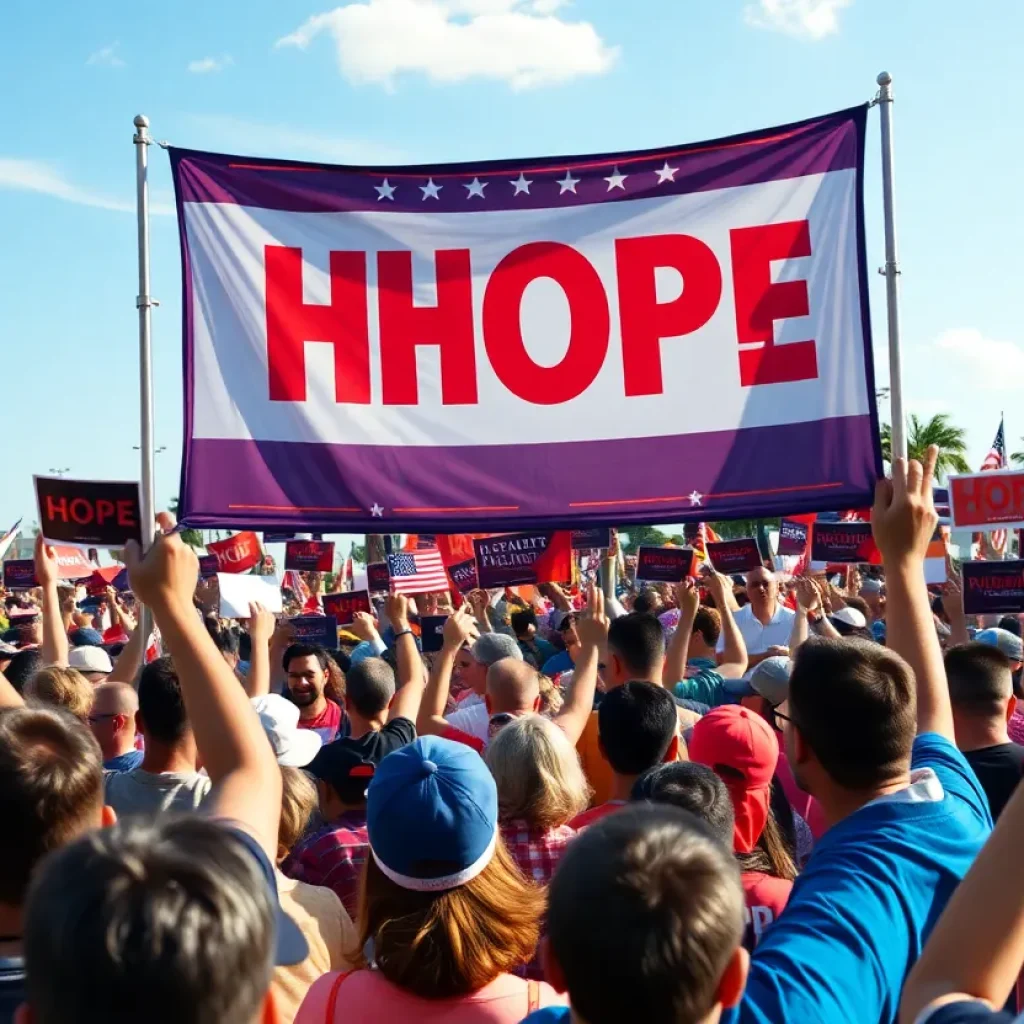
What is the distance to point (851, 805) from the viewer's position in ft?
9.29

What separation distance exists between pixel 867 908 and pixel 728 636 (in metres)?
5.53

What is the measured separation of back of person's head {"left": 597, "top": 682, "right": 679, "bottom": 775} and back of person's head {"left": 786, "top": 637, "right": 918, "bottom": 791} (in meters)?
1.56

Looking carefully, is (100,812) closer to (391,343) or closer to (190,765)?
(190,765)

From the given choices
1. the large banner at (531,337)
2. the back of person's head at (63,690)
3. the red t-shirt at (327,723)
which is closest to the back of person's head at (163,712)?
the back of person's head at (63,690)

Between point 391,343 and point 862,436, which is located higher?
point 391,343

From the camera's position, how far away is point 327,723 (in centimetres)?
756

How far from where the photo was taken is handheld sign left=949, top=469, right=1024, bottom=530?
352 inches

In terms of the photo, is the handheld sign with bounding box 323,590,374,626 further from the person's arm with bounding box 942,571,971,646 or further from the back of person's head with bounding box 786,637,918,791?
the back of person's head with bounding box 786,637,918,791

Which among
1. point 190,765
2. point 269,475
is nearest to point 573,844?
point 190,765

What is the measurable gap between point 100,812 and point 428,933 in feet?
2.59

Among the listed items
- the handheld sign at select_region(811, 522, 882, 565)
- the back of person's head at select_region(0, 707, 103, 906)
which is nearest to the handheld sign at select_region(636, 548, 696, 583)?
the handheld sign at select_region(811, 522, 882, 565)

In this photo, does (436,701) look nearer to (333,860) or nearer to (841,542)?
(333,860)

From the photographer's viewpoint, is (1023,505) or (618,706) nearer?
(618,706)

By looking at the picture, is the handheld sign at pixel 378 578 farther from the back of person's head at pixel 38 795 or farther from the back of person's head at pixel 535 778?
the back of person's head at pixel 38 795
